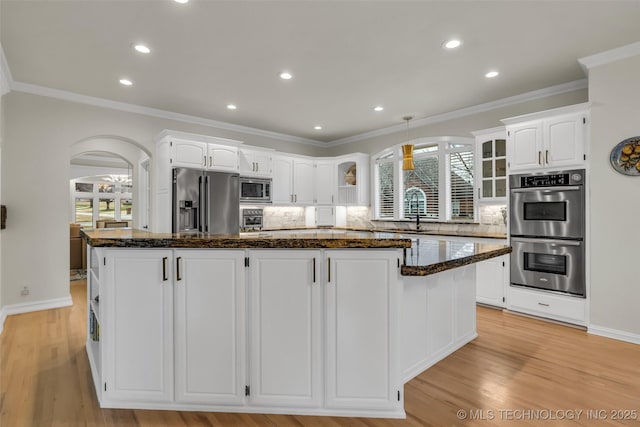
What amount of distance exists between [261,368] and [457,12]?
2884 millimetres

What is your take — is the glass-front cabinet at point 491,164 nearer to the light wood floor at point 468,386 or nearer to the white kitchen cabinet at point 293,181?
the light wood floor at point 468,386

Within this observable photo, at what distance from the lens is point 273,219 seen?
6492 millimetres

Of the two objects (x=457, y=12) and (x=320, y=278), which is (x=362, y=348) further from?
(x=457, y=12)

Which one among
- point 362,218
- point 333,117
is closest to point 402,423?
point 333,117

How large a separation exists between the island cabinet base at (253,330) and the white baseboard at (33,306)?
291 cm

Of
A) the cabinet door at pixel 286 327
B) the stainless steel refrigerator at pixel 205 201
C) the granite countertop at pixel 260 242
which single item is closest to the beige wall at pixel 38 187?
the stainless steel refrigerator at pixel 205 201

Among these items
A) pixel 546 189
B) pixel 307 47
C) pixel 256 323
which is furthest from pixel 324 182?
pixel 256 323

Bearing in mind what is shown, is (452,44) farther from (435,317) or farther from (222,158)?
(222,158)

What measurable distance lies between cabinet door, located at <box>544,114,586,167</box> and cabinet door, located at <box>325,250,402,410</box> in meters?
2.82

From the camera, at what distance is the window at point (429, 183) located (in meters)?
5.12

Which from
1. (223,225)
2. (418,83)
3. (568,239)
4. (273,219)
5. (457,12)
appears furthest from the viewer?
(273,219)

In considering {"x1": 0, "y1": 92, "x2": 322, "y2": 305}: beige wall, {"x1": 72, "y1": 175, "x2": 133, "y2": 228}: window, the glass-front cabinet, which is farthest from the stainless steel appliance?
{"x1": 72, "y1": 175, "x2": 133, "y2": 228}: window

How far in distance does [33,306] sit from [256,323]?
3841mm

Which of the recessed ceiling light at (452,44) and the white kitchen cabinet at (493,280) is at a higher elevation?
the recessed ceiling light at (452,44)
